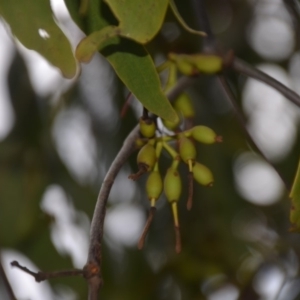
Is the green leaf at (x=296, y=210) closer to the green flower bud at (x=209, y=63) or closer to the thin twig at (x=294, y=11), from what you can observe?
the green flower bud at (x=209, y=63)

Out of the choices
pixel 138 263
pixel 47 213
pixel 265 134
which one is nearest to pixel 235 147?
pixel 265 134

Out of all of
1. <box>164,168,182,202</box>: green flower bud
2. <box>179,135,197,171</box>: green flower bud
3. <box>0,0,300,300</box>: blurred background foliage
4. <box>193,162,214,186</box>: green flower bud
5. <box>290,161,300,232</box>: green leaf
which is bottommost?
<box>0,0,300,300</box>: blurred background foliage

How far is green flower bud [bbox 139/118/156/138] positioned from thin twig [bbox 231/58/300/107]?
133mm

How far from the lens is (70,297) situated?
135cm

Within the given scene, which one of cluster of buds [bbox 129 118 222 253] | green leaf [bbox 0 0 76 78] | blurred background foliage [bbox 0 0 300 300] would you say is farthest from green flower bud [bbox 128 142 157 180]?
blurred background foliage [bbox 0 0 300 300]

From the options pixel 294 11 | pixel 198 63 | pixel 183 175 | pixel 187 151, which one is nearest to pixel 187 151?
pixel 187 151

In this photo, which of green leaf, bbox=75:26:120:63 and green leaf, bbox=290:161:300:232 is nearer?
green leaf, bbox=75:26:120:63

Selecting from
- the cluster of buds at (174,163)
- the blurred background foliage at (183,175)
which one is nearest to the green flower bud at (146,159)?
the cluster of buds at (174,163)

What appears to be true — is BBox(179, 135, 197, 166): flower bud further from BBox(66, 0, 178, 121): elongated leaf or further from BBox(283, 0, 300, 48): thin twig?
BBox(283, 0, 300, 48): thin twig

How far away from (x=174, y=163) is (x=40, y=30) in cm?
19

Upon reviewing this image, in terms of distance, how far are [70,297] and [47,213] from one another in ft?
0.63

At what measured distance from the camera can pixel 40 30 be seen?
2.36 feet

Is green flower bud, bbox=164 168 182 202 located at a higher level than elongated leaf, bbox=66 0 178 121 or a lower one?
lower

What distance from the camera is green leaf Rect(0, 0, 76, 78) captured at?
701 millimetres
